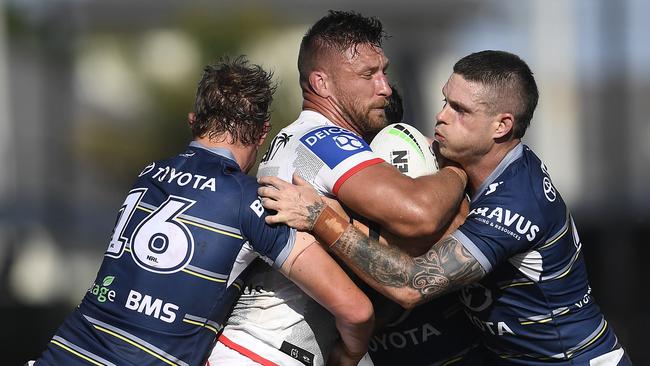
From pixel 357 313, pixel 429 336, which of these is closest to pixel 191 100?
pixel 429 336

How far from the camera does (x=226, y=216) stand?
12.9 ft

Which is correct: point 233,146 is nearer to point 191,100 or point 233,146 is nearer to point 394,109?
point 394,109

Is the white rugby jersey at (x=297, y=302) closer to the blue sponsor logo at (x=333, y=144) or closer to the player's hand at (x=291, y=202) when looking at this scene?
the blue sponsor logo at (x=333, y=144)

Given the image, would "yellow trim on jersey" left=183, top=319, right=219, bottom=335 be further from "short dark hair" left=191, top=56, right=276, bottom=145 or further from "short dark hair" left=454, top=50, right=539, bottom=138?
"short dark hair" left=454, top=50, right=539, bottom=138

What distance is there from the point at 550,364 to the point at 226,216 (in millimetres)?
1651

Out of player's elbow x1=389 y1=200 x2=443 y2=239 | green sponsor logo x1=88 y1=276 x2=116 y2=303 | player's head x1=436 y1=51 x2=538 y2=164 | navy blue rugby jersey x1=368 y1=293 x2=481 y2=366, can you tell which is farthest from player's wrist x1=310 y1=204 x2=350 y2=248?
green sponsor logo x1=88 y1=276 x2=116 y2=303

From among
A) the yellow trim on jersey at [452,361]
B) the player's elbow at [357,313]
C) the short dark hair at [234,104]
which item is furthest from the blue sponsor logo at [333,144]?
the yellow trim on jersey at [452,361]

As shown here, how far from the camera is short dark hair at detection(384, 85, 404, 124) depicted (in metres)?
4.80

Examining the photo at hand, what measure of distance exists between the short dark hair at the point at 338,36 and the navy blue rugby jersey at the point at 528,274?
919 mm

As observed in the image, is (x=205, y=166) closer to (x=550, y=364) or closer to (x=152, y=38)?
(x=550, y=364)

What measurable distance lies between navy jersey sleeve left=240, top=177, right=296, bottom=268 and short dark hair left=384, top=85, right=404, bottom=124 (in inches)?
42.5

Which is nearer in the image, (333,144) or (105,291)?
(105,291)

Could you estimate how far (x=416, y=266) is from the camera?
4121mm

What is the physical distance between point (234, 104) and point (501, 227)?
1.25 meters
